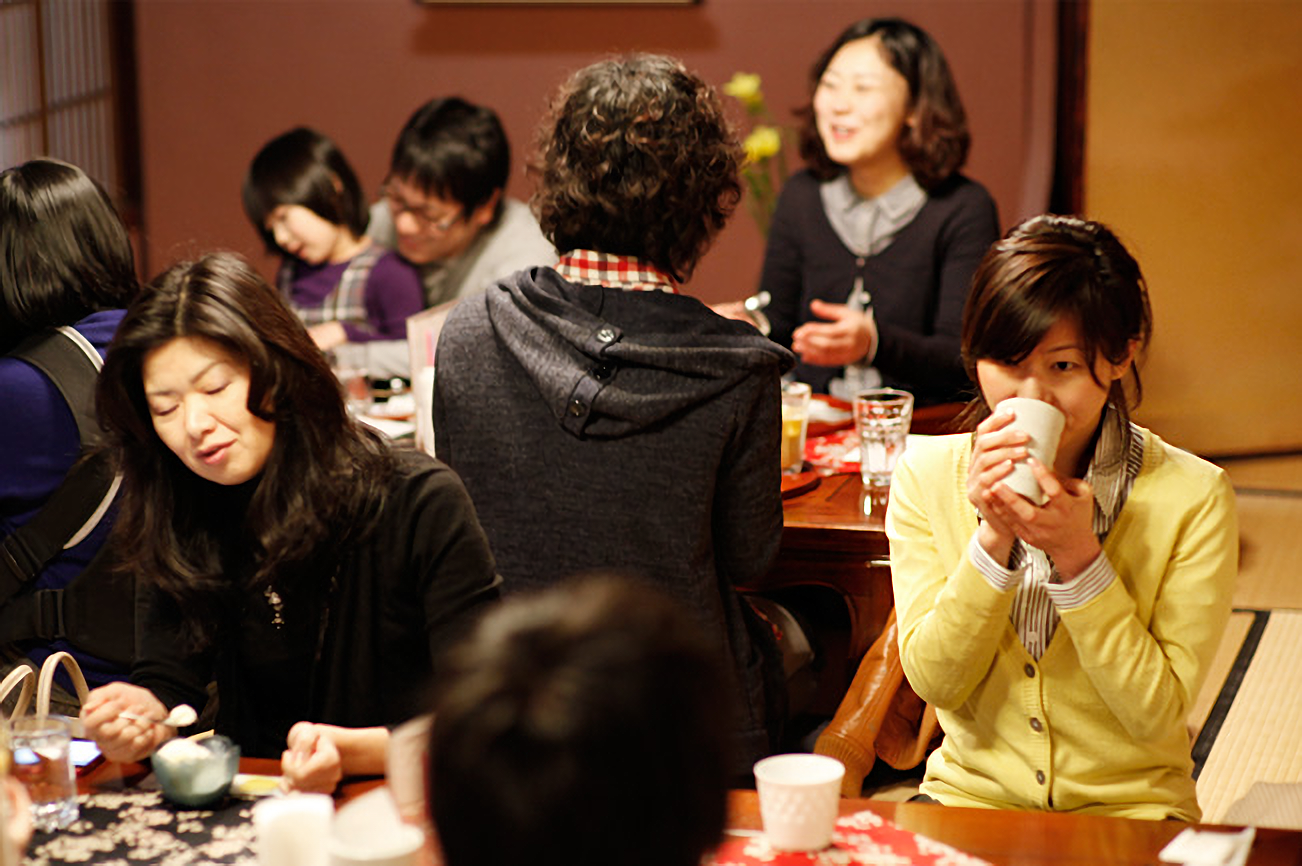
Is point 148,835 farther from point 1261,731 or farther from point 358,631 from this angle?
point 1261,731

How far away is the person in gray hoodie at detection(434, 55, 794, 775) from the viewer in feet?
6.23

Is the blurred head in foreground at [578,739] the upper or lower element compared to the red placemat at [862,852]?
upper

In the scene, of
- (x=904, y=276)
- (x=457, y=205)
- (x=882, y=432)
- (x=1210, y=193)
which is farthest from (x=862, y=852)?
(x=1210, y=193)

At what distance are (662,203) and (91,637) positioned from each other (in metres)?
1.07

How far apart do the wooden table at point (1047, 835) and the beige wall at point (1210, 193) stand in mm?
3672

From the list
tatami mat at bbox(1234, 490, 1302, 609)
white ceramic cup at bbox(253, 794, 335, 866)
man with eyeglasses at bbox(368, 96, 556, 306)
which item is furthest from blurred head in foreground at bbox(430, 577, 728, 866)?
tatami mat at bbox(1234, 490, 1302, 609)

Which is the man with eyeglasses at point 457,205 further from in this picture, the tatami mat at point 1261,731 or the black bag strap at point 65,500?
the tatami mat at point 1261,731

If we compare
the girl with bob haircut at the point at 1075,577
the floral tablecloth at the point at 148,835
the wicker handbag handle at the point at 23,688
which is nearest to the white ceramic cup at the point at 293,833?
the floral tablecloth at the point at 148,835

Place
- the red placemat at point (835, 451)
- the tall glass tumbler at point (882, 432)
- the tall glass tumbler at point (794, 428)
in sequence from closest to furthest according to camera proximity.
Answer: the tall glass tumbler at point (882, 432)
the tall glass tumbler at point (794, 428)
the red placemat at point (835, 451)

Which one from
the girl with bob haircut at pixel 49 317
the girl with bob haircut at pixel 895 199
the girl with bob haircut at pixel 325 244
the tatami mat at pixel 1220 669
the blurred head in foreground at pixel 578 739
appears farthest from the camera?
the girl with bob haircut at pixel 325 244

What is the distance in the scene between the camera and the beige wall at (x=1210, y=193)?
466 cm

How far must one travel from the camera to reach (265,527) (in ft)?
5.62

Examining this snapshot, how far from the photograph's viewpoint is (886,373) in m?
3.10

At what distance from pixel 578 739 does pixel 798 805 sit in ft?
1.98
